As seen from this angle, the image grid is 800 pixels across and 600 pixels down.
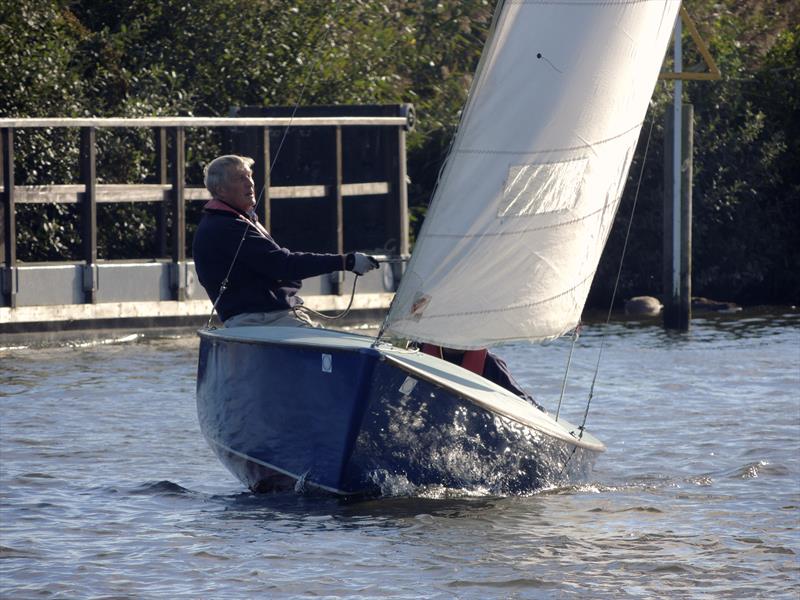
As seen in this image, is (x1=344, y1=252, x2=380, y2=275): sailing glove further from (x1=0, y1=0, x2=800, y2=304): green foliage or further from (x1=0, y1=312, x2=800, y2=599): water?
(x1=0, y1=0, x2=800, y2=304): green foliage

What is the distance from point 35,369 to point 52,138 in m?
4.26

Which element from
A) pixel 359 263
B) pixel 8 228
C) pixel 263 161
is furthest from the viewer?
pixel 263 161

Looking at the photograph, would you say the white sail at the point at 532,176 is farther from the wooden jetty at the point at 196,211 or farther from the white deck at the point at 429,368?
the wooden jetty at the point at 196,211

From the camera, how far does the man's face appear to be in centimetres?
905

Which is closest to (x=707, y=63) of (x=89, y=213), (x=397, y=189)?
(x=397, y=189)

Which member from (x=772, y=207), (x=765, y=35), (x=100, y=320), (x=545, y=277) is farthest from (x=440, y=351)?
(x=765, y=35)

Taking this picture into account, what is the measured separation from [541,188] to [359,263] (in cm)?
110

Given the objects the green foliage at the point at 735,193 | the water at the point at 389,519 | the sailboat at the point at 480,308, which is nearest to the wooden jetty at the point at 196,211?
the water at the point at 389,519

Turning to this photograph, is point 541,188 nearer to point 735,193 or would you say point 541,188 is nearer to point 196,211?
point 196,211

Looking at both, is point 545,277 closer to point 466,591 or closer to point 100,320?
point 466,591

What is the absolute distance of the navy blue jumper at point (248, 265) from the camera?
8.79 m

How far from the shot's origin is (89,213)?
55.2ft

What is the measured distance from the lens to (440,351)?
9453 millimetres

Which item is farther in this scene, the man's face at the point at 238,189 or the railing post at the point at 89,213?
the railing post at the point at 89,213
